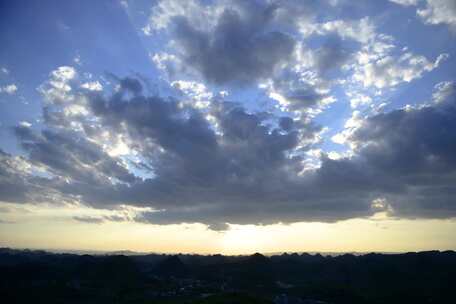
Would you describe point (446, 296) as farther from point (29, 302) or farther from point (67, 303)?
point (29, 302)

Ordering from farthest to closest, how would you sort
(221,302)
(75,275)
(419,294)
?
(75,275), (419,294), (221,302)

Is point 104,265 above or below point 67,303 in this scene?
above

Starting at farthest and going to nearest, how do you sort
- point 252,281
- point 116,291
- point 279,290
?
point 252,281 < point 279,290 < point 116,291

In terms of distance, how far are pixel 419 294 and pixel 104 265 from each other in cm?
14955

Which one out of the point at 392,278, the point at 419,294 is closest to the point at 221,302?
the point at 419,294

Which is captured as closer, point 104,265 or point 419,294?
point 419,294

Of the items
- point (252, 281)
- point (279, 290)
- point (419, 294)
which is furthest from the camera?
point (252, 281)

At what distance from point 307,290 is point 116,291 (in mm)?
80687

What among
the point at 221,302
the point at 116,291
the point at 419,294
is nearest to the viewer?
the point at 221,302

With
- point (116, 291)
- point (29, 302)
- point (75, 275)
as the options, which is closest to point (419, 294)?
point (116, 291)

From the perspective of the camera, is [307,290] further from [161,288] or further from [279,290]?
[161,288]

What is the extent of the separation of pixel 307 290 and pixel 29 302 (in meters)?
106

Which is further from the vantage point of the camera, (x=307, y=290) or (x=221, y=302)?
(x=307, y=290)

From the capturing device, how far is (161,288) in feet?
530
